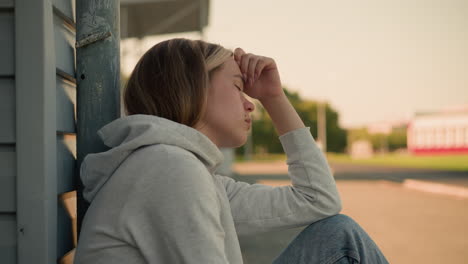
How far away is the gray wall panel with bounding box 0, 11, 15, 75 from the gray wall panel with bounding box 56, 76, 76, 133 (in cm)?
16

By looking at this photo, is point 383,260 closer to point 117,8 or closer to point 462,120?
point 117,8

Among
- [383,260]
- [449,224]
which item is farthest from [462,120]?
[383,260]

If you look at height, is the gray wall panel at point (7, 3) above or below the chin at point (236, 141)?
above

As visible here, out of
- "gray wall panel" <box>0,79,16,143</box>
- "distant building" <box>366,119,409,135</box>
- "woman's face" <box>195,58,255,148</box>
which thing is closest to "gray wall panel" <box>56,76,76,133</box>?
"gray wall panel" <box>0,79,16,143</box>

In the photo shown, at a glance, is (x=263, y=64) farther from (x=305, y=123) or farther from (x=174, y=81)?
(x=305, y=123)

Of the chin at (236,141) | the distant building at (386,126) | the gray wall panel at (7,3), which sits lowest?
the distant building at (386,126)

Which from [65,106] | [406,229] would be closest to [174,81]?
[65,106]

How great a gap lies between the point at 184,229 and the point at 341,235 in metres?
0.81

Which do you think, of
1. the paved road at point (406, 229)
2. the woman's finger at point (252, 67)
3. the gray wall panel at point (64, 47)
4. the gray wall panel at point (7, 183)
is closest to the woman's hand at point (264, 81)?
the woman's finger at point (252, 67)

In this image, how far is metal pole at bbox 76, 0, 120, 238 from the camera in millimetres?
1547

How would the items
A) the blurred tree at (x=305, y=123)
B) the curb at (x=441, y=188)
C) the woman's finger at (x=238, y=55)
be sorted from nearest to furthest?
the woman's finger at (x=238, y=55)
the curb at (x=441, y=188)
the blurred tree at (x=305, y=123)

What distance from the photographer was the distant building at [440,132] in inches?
3044

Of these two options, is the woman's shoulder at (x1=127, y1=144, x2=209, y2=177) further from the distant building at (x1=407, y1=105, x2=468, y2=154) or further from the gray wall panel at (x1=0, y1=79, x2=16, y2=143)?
the distant building at (x1=407, y1=105, x2=468, y2=154)

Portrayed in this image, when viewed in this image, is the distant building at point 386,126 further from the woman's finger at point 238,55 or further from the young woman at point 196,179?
the woman's finger at point 238,55
